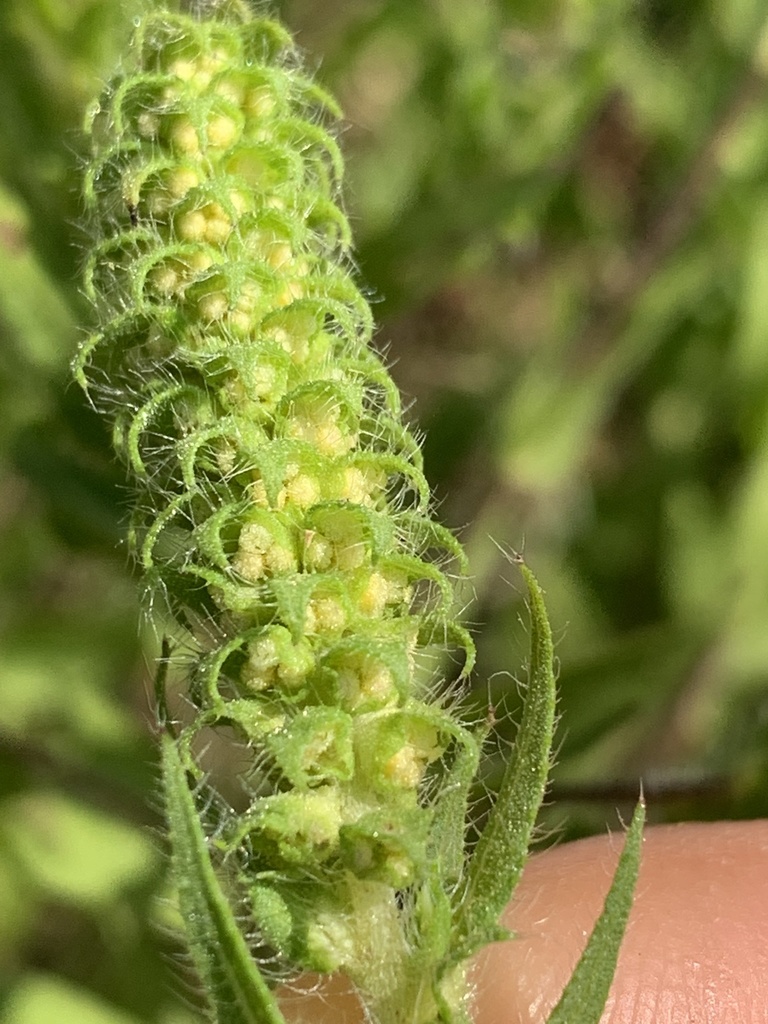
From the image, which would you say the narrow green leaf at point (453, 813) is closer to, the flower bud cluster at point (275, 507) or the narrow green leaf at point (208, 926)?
the flower bud cluster at point (275, 507)

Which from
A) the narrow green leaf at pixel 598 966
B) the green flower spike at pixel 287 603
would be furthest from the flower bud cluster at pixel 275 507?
the narrow green leaf at pixel 598 966

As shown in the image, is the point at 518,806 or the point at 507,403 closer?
the point at 518,806

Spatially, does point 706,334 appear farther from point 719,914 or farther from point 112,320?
point 112,320

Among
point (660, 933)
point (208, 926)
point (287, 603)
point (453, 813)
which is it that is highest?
point (287, 603)

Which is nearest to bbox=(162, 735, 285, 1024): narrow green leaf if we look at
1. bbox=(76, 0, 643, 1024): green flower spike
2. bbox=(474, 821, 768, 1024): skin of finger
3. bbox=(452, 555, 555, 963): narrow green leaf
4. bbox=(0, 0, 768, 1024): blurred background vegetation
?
bbox=(76, 0, 643, 1024): green flower spike

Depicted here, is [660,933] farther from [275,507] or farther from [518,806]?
[275,507]

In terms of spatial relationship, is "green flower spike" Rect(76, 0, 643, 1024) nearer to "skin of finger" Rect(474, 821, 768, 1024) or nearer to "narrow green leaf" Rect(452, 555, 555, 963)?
"narrow green leaf" Rect(452, 555, 555, 963)

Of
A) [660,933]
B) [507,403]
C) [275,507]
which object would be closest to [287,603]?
[275,507]

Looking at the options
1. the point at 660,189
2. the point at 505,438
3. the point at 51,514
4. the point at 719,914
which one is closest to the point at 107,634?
the point at 51,514
